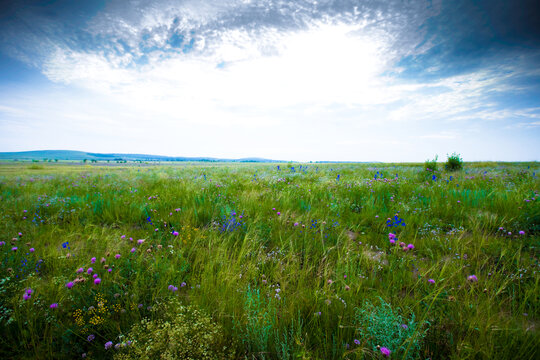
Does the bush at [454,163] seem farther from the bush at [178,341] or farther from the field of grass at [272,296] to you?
the bush at [178,341]

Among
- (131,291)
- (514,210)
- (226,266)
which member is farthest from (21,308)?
(514,210)

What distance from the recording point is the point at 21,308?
1545 mm

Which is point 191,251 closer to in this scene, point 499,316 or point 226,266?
point 226,266

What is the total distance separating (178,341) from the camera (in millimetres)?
1312

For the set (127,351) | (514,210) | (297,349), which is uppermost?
(514,210)

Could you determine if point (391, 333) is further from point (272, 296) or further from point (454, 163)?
point (454, 163)

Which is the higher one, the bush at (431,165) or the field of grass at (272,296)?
the bush at (431,165)

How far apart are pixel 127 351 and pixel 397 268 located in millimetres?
2505

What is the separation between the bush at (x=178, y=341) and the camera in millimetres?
1252

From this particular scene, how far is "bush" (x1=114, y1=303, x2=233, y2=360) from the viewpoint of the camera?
1.25m

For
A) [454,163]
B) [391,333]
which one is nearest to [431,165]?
[454,163]

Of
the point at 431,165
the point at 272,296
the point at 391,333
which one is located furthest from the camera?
the point at 431,165

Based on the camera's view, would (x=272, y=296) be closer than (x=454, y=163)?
Yes

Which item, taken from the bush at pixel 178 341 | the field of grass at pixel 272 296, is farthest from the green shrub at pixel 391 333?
the bush at pixel 178 341
